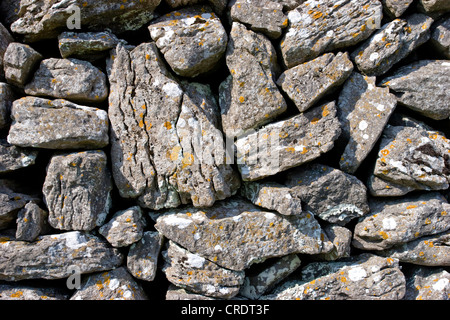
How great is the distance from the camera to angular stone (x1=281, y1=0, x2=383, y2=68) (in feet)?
17.6

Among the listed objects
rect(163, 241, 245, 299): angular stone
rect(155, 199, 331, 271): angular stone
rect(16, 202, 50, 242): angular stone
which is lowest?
rect(163, 241, 245, 299): angular stone

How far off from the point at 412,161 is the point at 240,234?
9.63 feet

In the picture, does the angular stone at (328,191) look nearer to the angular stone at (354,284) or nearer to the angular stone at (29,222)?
the angular stone at (354,284)

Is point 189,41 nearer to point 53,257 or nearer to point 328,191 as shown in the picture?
point 328,191

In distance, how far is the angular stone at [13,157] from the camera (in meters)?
4.98

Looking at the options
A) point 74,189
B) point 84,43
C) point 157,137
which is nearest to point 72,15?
point 84,43

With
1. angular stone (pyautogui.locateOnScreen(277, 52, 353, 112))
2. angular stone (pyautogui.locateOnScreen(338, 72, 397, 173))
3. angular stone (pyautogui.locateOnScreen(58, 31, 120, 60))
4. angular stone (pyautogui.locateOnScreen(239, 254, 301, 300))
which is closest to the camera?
angular stone (pyautogui.locateOnScreen(58, 31, 120, 60))

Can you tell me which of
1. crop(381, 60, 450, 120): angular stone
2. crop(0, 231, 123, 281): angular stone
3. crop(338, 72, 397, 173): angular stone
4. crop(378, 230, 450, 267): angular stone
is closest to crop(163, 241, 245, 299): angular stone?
crop(0, 231, 123, 281): angular stone

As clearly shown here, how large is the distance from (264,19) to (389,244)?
13.5 feet

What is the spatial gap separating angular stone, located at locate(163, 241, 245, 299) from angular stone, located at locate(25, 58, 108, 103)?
2871mm

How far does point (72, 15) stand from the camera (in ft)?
16.6

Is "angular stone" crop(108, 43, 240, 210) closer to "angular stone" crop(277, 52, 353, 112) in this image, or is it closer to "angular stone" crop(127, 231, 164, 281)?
"angular stone" crop(127, 231, 164, 281)

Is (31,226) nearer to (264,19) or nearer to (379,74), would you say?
(264,19)

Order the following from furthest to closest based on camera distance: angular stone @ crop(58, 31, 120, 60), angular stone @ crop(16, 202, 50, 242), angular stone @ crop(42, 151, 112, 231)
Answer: angular stone @ crop(58, 31, 120, 60) → angular stone @ crop(42, 151, 112, 231) → angular stone @ crop(16, 202, 50, 242)
